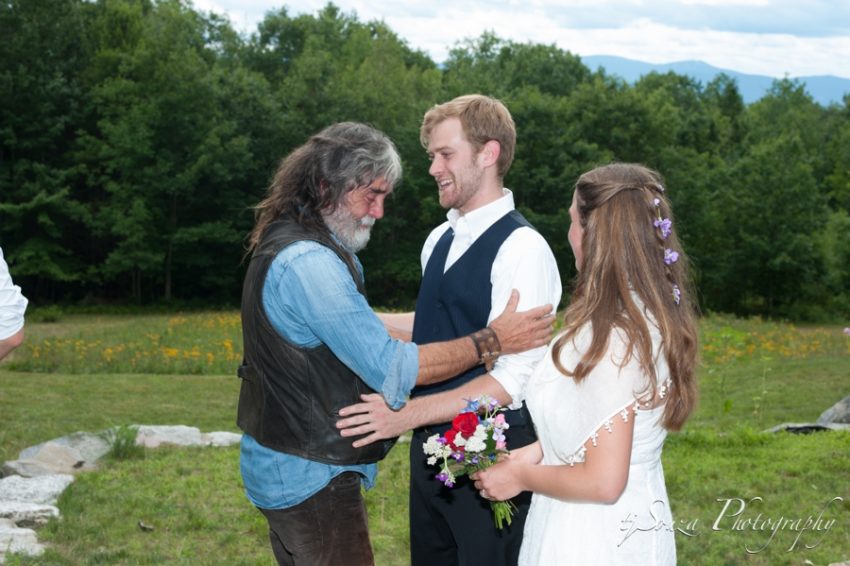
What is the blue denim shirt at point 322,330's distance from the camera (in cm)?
325

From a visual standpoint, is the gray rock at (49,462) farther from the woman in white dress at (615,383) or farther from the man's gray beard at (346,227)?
the woman in white dress at (615,383)

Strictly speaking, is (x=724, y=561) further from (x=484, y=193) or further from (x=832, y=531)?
(x=484, y=193)

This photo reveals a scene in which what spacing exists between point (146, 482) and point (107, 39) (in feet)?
115

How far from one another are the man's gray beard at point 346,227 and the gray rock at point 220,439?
661cm

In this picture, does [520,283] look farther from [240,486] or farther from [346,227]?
[240,486]

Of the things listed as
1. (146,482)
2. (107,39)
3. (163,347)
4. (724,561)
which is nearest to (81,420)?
(146,482)

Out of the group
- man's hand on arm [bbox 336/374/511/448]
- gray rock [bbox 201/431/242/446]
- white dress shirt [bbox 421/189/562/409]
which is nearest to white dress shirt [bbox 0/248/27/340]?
man's hand on arm [bbox 336/374/511/448]

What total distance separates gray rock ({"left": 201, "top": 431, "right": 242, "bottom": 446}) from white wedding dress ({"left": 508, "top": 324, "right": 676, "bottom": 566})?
7073 millimetres

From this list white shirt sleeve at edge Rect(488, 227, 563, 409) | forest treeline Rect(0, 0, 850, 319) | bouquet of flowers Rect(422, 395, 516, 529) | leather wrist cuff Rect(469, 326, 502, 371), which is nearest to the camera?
bouquet of flowers Rect(422, 395, 516, 529)

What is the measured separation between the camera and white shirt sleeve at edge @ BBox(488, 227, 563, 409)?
3.79 m

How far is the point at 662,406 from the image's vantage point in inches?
115

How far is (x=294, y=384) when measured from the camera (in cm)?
331

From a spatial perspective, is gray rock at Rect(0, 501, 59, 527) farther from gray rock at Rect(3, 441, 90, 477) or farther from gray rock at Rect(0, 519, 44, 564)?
gray rock at Rect(3, 441, 90, 477)

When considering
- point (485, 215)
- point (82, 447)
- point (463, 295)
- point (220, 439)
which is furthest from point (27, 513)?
point (485, 215)
